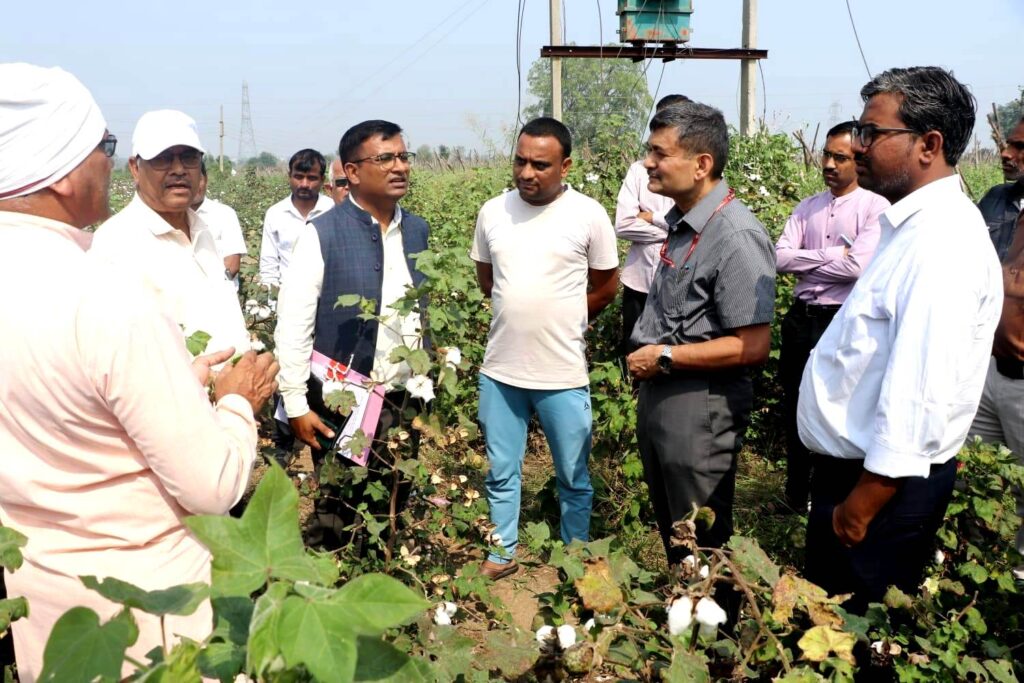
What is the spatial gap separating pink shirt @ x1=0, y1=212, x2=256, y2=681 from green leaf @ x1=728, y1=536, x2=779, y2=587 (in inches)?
35.4

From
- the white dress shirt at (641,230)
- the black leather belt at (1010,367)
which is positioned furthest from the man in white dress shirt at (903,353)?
the white dress shirt at (641,230)

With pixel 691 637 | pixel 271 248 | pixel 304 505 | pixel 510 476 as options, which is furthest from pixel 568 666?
pixel 271 248

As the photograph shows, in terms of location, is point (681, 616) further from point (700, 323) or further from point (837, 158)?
point (837, 158)

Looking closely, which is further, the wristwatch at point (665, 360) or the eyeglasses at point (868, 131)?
the wristwatch at point (665, 360)

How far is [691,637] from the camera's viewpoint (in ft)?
4.88

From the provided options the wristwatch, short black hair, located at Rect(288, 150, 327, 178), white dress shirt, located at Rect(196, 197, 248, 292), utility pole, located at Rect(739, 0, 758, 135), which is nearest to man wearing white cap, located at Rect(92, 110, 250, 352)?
the wristwatch

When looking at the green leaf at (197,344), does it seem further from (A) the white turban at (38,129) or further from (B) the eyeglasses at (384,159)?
(B) the eyeglasses at (384,159)

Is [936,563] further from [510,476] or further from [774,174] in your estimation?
[774,174]

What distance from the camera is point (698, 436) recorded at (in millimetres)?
2750

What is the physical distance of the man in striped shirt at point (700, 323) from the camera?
106 inches

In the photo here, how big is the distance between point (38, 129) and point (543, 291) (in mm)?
2242

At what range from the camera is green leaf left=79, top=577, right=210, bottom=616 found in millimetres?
924

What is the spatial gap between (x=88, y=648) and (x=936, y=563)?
2.38 meters

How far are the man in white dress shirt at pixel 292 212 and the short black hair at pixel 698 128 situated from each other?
11.5ft
